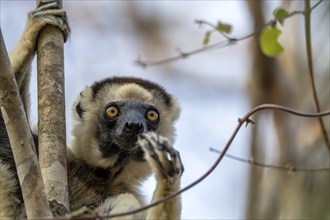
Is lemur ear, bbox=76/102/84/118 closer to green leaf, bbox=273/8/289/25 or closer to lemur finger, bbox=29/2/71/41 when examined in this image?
lemur finger, bbox=29/2/71/41

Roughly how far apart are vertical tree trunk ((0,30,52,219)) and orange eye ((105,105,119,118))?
1567mm

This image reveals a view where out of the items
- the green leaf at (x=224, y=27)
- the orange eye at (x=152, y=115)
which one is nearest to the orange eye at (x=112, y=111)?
the orange eye at (x=152, y=115)

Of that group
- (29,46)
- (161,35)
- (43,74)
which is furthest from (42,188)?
(161,35)

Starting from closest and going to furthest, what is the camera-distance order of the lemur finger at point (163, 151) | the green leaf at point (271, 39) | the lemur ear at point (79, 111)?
the lemur finger at point (163, 151), the green leaf at point (271, 39), the lemur ear at point (79, 111)

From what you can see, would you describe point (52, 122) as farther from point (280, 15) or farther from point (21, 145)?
point (280, 15)

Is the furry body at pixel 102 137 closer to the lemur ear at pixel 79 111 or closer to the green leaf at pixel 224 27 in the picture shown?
the lemur ear at pixel 79 111

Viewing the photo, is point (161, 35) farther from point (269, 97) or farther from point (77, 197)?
point (77, 197)

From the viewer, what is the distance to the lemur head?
502cm

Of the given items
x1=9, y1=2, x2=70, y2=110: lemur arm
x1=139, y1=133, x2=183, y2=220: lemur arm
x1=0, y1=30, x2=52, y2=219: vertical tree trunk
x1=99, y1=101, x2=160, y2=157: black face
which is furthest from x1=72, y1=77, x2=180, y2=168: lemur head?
x1=0, y1=30, x2=52, y2=219: vertical tree trunk

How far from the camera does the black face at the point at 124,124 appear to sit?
4.94 metres

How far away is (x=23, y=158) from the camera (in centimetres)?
354

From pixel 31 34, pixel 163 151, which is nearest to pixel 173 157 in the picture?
pixel 163 151

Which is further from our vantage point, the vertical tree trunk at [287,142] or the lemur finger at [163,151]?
the vertical tree trunk at [287,142]

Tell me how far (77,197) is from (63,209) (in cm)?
90
